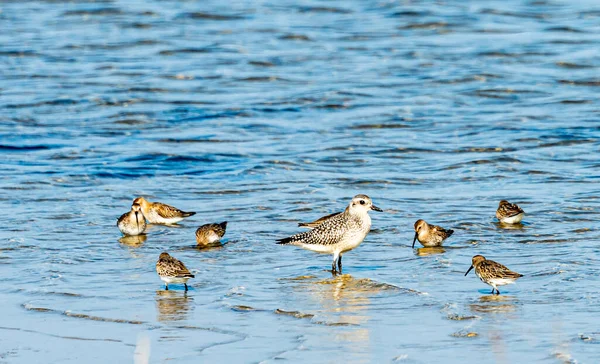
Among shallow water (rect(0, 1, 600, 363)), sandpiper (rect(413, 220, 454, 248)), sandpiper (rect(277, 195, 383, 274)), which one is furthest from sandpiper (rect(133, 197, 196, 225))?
sandpiper (rect(413, 220, 454, 248))

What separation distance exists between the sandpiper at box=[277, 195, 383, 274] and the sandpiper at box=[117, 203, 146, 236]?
8.51 ft

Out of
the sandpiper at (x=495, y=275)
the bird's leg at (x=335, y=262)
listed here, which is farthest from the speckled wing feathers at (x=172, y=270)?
the sandpiper at (x=495, y=275)

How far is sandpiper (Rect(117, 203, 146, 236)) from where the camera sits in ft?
47.4

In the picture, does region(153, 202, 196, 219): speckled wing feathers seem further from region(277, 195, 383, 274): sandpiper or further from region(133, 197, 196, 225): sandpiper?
region(277, 195, 383, 274): sandpiper

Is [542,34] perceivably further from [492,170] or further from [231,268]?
[231,268]

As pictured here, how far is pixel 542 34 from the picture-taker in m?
32.9

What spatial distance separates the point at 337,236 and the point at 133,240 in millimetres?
3177

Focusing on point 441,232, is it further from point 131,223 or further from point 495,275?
point 131,223

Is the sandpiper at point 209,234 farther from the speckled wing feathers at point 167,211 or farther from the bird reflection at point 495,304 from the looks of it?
the bird reflection at point 495,304

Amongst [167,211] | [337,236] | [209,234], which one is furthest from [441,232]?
[167,211]

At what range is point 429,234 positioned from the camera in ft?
44.0

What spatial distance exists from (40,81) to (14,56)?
4213 millimetres

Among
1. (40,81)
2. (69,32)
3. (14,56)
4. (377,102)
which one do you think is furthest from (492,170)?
(69,32)

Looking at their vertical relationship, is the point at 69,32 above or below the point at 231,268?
above
